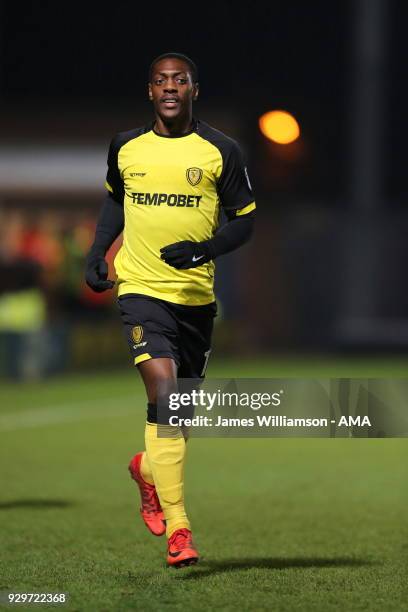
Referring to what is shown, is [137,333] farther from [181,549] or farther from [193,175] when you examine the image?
[181,549]

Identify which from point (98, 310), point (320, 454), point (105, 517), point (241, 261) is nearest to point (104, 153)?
point (241, 261)

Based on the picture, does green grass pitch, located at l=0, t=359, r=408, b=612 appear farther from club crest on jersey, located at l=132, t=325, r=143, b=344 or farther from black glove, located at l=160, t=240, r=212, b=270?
black glove, located at l=160, t=240, r=212, b=270

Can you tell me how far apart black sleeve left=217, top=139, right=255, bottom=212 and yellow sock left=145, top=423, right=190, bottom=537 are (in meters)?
0.96

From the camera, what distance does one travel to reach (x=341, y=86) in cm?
2838

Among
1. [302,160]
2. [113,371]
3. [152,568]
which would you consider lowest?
[113,371]

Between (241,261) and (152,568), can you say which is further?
(241,261)

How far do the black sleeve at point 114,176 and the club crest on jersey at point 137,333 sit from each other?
0.61 metres

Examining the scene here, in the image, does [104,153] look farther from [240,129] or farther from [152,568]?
[152,568]

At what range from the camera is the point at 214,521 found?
313 inches

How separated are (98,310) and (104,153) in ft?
24.9

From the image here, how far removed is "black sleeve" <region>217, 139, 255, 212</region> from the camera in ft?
20.0

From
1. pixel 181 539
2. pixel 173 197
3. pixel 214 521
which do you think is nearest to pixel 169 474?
pixel 181 539

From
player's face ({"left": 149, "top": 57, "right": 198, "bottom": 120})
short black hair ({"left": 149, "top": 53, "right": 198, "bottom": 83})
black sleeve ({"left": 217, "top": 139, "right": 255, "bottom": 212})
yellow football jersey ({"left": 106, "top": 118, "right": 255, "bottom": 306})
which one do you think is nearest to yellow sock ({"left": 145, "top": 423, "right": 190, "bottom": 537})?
yellow football jersey ({"left": 106, "top": 118, "right": 255, "bottom": 306})

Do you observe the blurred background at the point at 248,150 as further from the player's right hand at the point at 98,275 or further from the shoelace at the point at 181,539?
the shoelace at the point at 181,539
